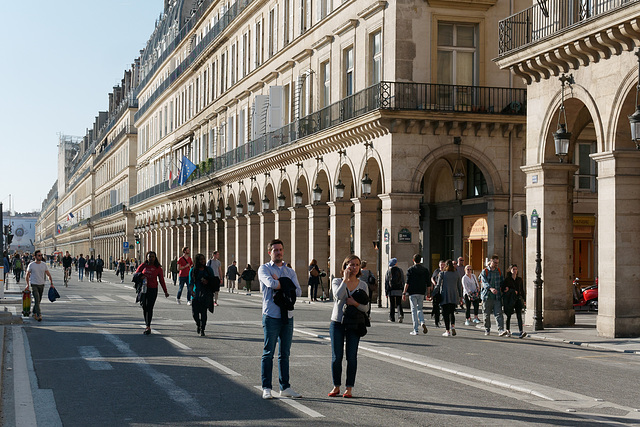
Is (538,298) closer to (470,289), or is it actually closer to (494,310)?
(494,310)

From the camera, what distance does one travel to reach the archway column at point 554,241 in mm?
22453

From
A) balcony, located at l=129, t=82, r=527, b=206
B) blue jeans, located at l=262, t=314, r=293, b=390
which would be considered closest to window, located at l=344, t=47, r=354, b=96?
balcony, located at l=129, t=82, r=527, b=206

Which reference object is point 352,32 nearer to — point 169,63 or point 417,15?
point 417,15

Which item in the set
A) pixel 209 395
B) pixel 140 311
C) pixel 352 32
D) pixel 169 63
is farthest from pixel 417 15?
pixel 169 63

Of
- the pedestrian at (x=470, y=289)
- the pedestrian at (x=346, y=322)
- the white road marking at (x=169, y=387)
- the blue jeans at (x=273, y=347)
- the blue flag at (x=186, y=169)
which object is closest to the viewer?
the white road marking at (x=169, y=387)

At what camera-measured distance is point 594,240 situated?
1309 inches

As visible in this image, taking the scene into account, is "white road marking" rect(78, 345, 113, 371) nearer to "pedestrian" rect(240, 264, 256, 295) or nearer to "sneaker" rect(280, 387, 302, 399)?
"sneaker" rect(280, 387, 302, 399)

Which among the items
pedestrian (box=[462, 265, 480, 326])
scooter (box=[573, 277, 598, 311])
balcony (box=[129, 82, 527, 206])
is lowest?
scooter (box=[573, 277, 598, 311])

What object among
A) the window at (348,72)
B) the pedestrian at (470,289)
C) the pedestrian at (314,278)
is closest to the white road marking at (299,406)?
the pedestrian at (470,289)

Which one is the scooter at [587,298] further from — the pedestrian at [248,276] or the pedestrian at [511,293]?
the pedestrian at [248,276]

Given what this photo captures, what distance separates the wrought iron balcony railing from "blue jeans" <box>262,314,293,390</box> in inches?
427

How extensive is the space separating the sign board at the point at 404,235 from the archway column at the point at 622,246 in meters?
11.2

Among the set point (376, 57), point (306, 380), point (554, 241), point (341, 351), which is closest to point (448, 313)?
point (554, 241)

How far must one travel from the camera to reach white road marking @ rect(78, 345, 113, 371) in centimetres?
1373
